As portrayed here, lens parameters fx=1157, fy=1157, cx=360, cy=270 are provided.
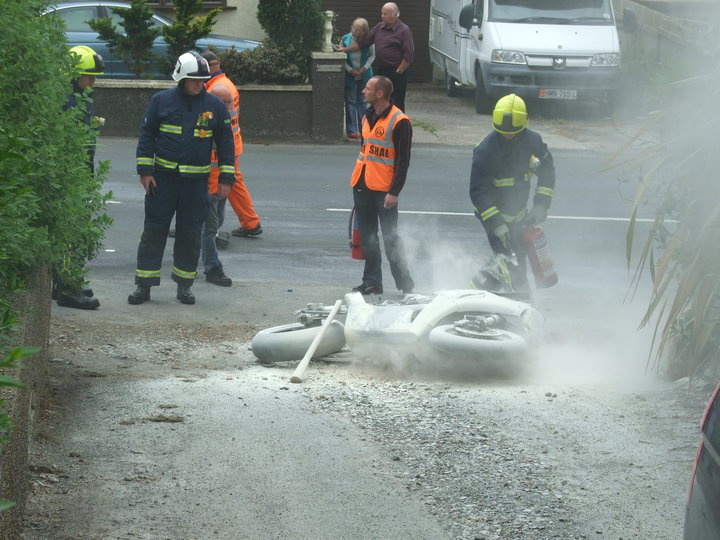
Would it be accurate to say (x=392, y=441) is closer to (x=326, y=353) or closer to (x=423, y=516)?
(x=423, y=516)

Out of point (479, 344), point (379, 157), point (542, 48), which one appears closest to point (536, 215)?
point (379, 157)

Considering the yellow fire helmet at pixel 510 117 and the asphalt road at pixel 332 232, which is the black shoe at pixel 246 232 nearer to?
the asphalt road at pixel 332 232

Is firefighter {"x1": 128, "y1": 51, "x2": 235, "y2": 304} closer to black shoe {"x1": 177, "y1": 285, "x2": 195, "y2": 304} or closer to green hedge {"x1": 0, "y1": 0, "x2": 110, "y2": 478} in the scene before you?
black shoe {"x1": 177, "y1": 285, "x2": 195, "y2": 304}

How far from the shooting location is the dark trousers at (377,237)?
9.36 meters

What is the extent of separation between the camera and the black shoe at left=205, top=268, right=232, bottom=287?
973cm

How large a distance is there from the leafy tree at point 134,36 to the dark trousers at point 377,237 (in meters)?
10.0

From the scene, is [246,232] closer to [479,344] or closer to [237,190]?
[237,190]

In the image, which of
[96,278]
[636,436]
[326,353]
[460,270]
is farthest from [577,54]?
[636,436]

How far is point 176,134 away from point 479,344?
3.29 m

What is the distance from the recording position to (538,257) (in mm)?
8469

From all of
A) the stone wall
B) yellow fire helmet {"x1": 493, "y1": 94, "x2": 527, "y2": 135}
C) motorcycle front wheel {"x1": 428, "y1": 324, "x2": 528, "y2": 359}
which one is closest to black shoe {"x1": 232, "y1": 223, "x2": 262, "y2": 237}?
yellow fire helmet {"x1": 493, "y1": 94, "x2": 527, "y2": 135}

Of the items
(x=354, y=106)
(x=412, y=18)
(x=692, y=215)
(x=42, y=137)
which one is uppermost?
(x=42, y=137)

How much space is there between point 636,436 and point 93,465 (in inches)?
103

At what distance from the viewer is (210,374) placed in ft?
23.0
